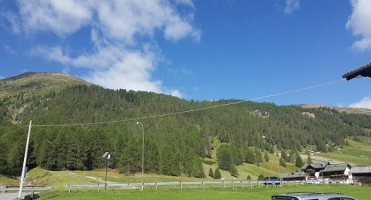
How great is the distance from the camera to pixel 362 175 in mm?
88375

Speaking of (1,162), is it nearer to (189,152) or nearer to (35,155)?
(35,155)

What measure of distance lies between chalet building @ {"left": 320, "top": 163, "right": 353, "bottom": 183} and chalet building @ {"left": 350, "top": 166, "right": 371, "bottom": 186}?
13016 millimetres

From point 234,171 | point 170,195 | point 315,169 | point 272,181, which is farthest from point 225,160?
point 170,195

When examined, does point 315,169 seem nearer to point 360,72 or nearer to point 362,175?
point 362,175

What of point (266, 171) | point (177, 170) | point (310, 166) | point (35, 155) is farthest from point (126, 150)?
point (266, 171)

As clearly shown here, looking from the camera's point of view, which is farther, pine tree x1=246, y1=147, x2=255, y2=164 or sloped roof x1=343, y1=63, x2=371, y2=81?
pine tree x1=246, y1=147, x2=255, y2=164

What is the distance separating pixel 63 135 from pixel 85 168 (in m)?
15.0

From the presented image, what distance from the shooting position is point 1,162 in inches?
4026

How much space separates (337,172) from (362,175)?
83.0 feet

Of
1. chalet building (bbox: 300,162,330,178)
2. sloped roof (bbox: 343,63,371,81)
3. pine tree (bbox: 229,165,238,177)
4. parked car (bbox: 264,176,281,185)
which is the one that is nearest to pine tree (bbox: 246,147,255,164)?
pine tree (bbox: 229,165,238,177)

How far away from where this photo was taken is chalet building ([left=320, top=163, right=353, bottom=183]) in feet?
348

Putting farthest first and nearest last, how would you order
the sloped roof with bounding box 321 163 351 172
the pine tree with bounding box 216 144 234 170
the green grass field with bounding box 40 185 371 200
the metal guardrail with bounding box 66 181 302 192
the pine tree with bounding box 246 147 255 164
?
the pine tree with bounding box 246 147 255 164, the pine tree with bounding box 216 144 234 170, the sloped roof with bounding box 321 163 351 172, the metal guardrail with bounding box 66 181 302 192, the green grass field with bounding box 40 185 371 200

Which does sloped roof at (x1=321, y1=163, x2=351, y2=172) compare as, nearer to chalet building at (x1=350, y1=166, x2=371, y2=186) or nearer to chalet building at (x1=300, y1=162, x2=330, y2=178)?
chalet building at (x1=300, y1=162, x2=330, y2=178)

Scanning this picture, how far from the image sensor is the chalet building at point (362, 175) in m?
84.3
